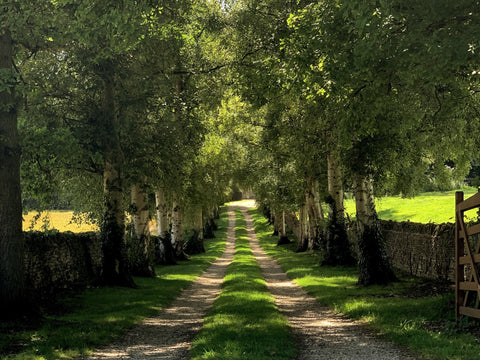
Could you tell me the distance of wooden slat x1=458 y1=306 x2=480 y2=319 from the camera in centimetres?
923

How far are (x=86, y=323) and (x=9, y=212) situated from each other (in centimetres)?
342

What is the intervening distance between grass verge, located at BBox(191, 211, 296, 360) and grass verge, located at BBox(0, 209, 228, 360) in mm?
2257

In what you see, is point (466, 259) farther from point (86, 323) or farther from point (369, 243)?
point (86, 323)

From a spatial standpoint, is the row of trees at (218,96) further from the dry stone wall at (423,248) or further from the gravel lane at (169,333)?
the gravel lane at (169,333)

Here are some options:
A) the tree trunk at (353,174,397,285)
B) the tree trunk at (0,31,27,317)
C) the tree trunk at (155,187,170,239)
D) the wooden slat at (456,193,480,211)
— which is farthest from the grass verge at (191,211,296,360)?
the tree trunk at (155,187,170,239)

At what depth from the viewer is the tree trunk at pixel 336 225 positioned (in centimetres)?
2623

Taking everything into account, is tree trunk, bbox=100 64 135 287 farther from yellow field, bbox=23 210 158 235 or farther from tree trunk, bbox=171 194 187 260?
tree trunk, bbox=171 194 187 260

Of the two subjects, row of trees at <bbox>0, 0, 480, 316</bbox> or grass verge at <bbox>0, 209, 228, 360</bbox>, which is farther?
row of trees at <bbox>0, 0, 480, 316</bbox>

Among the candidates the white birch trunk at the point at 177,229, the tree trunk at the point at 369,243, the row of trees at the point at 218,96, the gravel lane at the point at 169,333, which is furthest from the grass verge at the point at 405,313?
the white birch trunk at the point at 177,229

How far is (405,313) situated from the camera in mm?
12211

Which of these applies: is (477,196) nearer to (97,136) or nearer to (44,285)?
(97,136)

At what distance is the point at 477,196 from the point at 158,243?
91.4 ft

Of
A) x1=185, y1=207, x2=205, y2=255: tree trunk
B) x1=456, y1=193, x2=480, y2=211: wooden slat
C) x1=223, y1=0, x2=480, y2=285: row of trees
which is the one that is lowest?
x1=185, y1=207, x2=205, y2=255: tree trunk

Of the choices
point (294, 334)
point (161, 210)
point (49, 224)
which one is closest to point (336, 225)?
point (161, 210)
